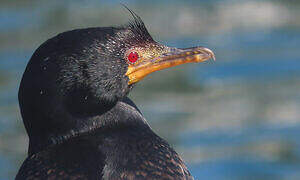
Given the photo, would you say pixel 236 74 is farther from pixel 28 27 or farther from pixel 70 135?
pixel 70 135

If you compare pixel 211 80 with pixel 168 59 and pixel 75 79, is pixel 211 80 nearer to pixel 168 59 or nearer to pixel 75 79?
pixel 168 59

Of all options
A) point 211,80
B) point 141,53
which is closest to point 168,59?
point 141,53

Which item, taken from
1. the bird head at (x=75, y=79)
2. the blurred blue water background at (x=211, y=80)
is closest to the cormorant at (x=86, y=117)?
the bird head at (x=75, y=79)

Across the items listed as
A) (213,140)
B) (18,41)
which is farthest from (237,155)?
(18,41)

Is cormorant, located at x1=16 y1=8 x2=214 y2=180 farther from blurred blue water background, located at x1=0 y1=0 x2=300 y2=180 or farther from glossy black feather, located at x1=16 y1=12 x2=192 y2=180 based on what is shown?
blurred blue water background, located at x1=0 y1=0 x2=300 y2=180

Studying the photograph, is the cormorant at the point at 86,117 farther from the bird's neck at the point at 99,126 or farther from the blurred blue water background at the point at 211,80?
the blurred blue water background at the point at 211,80
